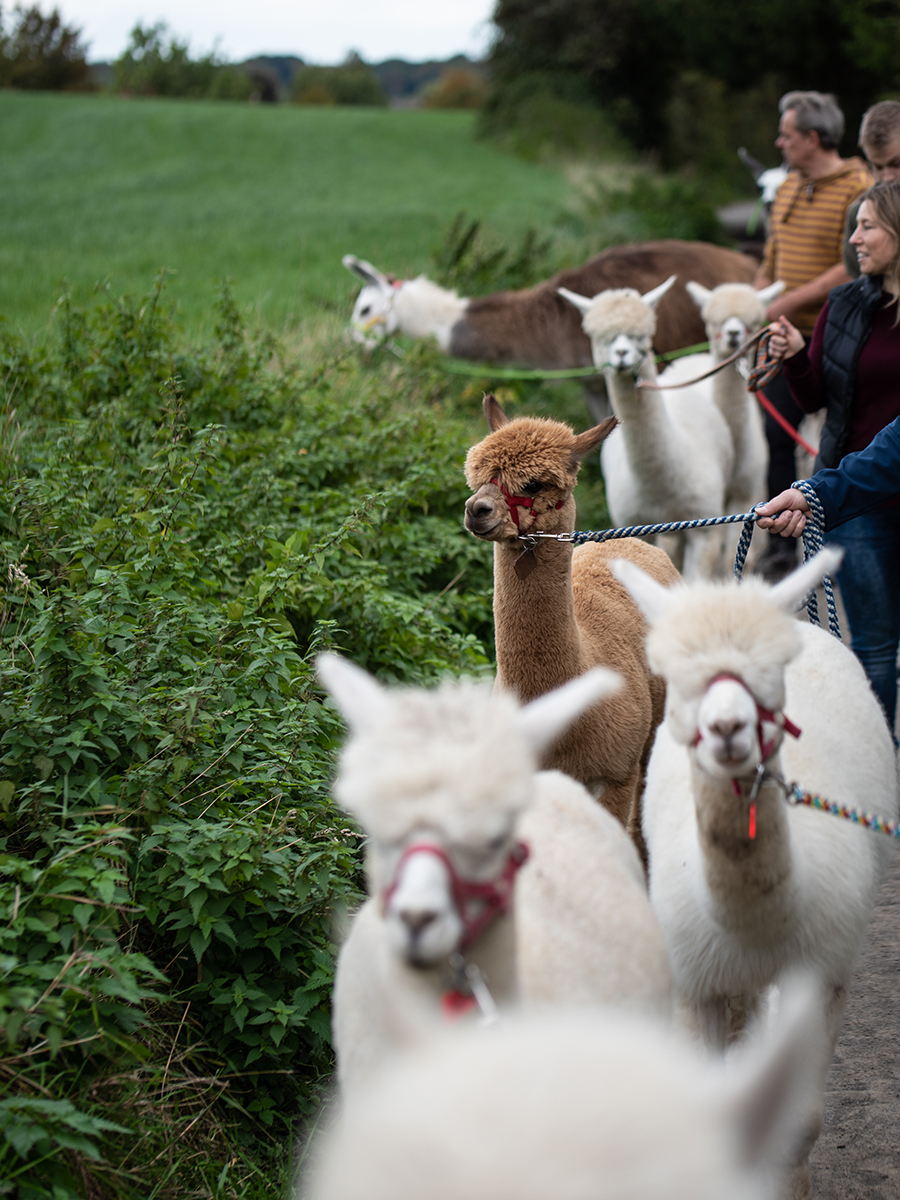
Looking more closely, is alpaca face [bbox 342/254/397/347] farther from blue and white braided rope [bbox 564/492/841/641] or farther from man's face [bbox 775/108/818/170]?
blue and white braided rope [bbox 564/492/841/641]

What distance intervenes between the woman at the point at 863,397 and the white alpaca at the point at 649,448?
4.87 ft

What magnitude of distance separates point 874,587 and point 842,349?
0.85m

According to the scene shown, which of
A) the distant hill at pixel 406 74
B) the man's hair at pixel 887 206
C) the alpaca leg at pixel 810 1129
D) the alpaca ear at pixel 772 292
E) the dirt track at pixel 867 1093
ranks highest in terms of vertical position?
the distant hill at pixel 406 74

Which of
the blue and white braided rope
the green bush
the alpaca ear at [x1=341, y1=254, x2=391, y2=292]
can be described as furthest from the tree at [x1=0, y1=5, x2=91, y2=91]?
the blue and white braided rope

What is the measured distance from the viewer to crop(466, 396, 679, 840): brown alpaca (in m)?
3.30

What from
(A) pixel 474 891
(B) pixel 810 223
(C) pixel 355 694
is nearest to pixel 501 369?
(B) pixel 810 223

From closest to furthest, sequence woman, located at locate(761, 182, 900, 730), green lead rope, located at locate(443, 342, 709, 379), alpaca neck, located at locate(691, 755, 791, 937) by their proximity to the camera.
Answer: alpaca neck, located at locate(691, 755, 791, 937) → woman, located at locate(761, 182, 900, 730) → green lead rope, located at locate(443, 342, 709, 379)

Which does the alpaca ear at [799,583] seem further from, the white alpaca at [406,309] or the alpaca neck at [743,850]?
the white alpaca at [406,309]

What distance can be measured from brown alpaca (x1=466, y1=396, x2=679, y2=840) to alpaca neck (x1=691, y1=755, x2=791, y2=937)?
1.11 meters

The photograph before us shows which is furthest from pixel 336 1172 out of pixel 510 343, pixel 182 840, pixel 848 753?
pixel 510 343

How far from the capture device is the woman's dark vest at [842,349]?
12.1 ft

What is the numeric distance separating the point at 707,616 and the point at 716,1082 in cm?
96

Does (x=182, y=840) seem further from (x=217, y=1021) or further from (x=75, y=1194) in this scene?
(x=75, y=1194)

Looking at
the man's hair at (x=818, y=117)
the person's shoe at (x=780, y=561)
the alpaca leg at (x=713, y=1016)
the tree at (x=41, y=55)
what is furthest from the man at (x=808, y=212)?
the tree at (x=41, y=55)
